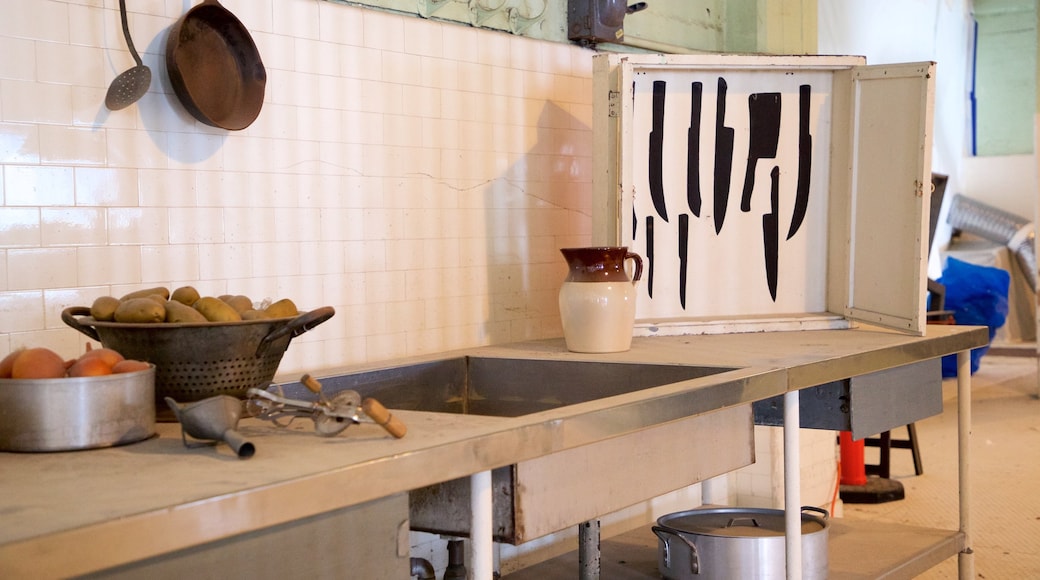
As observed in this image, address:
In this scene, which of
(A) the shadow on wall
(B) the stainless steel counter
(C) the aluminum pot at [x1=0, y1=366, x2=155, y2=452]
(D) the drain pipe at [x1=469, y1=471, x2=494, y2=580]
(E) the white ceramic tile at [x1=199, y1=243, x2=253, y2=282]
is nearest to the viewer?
(B) the stainless steel counter

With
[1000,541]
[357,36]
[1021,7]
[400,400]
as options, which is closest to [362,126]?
[357,36]

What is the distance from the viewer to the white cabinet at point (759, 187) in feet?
10.1

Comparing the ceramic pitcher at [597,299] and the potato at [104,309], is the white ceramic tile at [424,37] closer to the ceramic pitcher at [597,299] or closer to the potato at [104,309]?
the ceramic pitcher at [597,299]

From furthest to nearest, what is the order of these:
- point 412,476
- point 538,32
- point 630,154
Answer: point 538,32 → point 630,154 → point 412,476

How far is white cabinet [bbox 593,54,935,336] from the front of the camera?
3.07 metres

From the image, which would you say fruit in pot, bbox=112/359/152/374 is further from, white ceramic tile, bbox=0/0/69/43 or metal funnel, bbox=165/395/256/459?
white ceramic tile, bbox=0/0/69/43

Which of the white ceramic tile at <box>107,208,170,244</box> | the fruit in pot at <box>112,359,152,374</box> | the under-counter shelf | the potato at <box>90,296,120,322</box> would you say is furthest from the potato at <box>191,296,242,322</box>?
the under-counter shelf

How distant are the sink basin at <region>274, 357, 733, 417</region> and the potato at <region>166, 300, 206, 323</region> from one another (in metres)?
0.65

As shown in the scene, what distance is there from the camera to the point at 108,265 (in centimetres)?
220

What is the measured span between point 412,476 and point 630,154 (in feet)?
5.94

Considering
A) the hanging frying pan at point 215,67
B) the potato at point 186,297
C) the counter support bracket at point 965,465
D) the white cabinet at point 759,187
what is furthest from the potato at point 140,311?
the counter support bracket at point 965,465

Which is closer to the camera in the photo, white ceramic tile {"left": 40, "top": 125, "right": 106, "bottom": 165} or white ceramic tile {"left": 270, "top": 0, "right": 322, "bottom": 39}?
white ceramic tile {"left": 40, "top": 125, "right": 106, "bottom": 165}

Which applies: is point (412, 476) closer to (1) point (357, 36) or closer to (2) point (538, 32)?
(1) point (357, 36)

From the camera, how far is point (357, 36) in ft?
8.92
